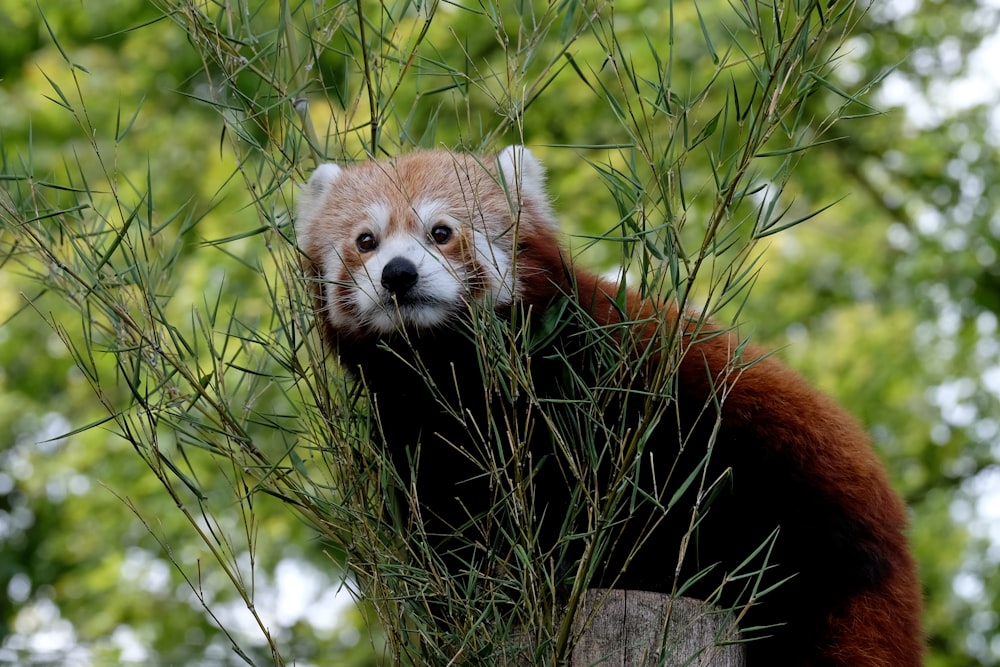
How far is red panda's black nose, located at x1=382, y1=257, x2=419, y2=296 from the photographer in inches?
108

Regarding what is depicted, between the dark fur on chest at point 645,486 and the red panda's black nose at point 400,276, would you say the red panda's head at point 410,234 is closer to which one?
the red panda's black nose at point 400,276

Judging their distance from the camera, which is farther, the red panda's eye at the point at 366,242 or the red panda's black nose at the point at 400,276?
the red panda's eye at the point at 366,242

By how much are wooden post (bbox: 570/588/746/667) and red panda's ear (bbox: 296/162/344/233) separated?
148 cm

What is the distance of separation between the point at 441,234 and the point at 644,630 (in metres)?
1.31

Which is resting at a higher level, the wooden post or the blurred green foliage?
the blurred green foliage

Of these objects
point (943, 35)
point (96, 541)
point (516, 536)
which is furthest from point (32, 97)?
point (516, 536)

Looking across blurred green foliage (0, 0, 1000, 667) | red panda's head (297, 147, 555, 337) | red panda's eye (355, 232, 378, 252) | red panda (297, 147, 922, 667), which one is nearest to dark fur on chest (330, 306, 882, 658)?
red panda (297, 147, 922, 667)

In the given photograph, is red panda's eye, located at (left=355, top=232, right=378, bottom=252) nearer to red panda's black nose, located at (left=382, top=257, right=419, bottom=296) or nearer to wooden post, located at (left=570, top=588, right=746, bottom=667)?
red panda's black nose, located at (left=382, top=257, right=419, bottom=296)

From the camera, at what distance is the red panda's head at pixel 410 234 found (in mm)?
2775

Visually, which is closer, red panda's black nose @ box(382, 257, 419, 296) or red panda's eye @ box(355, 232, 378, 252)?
red panda's black nose @ box(382, 257, 419, 296)

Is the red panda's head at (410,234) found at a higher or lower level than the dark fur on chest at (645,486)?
higher

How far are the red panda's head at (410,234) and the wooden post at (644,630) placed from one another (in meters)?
0.85

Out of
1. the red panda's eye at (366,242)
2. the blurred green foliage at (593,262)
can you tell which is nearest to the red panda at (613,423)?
the red panda's eye at (366,242)

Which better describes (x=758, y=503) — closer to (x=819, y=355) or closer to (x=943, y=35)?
(x=819, y=355)
